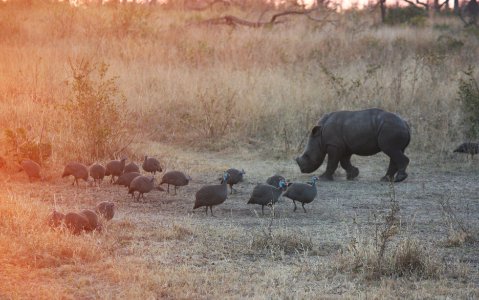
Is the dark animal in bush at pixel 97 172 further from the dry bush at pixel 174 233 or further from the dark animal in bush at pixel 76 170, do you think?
the dry bush at pixel 174 233

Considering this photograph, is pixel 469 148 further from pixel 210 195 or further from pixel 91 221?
pixel 91 221

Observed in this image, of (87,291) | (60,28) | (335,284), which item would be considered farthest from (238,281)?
(60,28)

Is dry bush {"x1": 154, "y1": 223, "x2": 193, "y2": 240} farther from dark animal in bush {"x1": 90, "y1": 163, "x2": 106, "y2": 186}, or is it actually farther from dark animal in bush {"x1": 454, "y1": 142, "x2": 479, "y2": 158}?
dark animal in bush {"x1": 454, "y1": 142, "x2": 479, "y2": 158}

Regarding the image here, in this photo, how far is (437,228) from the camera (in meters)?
8.80

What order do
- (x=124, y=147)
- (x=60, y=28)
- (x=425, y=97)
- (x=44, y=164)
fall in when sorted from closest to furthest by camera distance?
(x=44, y=164), (x=124, y=147), (x=425, y=97), (x=60, y=28)

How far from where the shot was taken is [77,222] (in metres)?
7.82

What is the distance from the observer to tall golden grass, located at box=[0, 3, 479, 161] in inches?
596

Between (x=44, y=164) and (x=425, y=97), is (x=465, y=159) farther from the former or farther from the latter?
(x=44, y=164)

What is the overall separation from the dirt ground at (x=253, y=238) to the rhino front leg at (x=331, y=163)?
0.18m

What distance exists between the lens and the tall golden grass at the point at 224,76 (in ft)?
→ 49.7

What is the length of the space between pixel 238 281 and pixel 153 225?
226 cm

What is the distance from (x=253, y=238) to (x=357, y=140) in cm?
477

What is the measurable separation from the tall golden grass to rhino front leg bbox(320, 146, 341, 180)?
6.26 ft

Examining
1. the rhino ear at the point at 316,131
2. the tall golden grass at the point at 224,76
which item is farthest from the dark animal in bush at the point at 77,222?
the rhino ear at the point at 316,131
